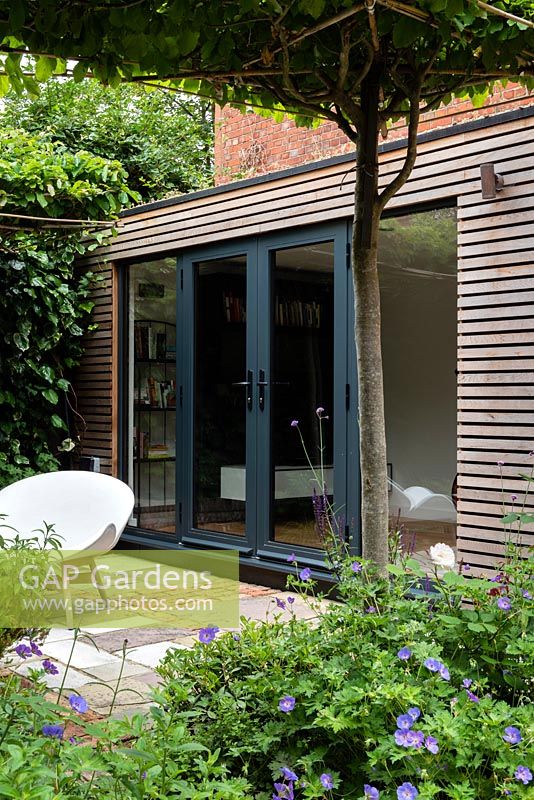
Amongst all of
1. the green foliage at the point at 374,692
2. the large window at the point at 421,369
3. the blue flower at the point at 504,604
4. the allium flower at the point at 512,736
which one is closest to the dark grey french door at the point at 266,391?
the large window at the point at 421,369

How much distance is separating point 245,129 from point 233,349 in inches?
118

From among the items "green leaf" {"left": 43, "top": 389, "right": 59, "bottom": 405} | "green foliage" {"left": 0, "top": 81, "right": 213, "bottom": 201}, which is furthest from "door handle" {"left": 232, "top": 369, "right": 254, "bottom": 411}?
"green foliage" {"left": 0, "top": 81, "right": 213, "bottom": 201}

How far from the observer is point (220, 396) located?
6.17 m

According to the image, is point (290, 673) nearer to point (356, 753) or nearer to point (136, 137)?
point (356, 753)

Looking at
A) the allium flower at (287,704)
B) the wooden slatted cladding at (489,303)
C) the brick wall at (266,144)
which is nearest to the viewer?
the allium flower at (287,704)

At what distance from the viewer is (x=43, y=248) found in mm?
6828

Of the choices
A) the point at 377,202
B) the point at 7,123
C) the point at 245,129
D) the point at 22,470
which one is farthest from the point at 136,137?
the point at 377,202

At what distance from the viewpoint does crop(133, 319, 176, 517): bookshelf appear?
6676mm

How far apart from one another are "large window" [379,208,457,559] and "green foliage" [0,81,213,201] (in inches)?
235

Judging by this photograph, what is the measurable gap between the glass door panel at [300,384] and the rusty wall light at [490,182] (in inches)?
48.0

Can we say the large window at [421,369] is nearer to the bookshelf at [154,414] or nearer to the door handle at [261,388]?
the door handle at [261,388]

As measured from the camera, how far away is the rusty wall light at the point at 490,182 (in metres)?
4.41

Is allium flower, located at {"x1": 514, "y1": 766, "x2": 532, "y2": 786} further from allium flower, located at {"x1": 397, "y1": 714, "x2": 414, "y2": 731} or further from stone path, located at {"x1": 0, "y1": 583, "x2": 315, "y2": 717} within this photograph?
stone path, located at {"x1": 0, "y1": 583, "x2": 315, "y2": 717}

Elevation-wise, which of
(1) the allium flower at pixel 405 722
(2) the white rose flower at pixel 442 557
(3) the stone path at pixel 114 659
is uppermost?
(2) the white rose flower at pixel 442 557
